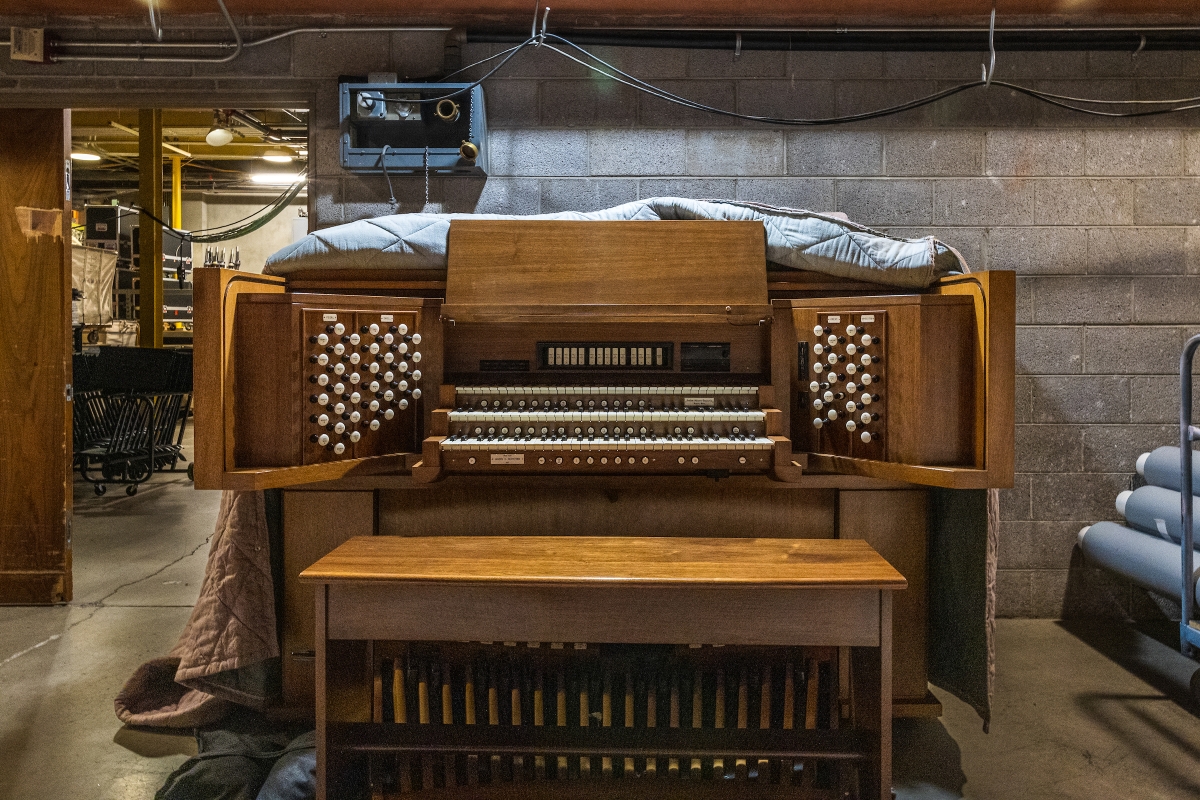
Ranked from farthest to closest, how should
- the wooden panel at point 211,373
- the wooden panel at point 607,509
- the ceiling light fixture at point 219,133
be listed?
1. the ceiling light fixture at point 219,133
2. the wooden panel at point 607,509
3. the wooden panel at point 211,373

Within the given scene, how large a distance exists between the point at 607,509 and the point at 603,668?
48cm

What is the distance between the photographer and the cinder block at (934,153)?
332cm

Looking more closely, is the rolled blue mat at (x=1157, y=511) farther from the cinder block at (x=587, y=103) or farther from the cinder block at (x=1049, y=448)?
the cinder block at (x=587, y=103)

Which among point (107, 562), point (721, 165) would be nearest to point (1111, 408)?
point (721, 165)

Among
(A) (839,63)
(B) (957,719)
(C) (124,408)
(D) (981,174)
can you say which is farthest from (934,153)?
(C) (124,408)

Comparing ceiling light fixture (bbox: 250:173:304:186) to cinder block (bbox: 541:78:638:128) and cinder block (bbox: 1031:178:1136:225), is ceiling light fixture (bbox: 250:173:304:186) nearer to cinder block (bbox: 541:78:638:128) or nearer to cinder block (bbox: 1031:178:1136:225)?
cinder block (bbox: 541:78:638:128)

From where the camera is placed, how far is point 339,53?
11.0 feet

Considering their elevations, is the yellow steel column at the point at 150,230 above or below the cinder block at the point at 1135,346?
above

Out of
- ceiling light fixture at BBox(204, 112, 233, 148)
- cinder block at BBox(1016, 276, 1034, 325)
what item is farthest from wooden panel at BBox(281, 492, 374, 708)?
ceiling light fixture at BBox(204, 112, 233, 148)

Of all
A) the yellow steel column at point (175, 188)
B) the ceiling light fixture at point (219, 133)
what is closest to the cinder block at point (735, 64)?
the ceiling light fixture at point (219, 133)

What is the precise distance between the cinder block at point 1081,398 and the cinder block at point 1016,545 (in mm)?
492

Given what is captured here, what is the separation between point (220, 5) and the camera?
9.71 ft

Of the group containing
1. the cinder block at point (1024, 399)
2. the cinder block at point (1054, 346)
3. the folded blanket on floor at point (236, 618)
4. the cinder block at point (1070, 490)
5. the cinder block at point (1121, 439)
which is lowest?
the folded blanket on floor at point (236, 618)

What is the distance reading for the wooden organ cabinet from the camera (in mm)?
2074
